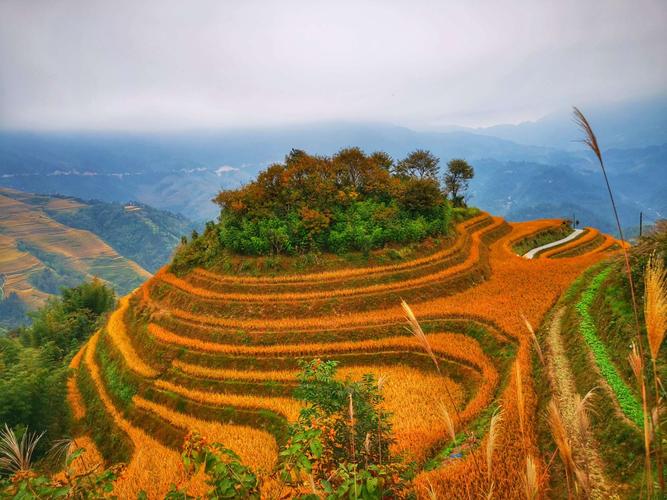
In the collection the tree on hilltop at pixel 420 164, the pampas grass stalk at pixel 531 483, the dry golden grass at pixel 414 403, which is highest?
the tree on hilltop at pixel 420 164

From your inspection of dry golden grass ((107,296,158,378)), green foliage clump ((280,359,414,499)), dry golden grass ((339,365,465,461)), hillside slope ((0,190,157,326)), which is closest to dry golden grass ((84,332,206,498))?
dry golden grass ((107,296,158,378))

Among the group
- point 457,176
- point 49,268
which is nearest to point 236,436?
point 457,176

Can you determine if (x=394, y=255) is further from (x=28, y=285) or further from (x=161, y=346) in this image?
(x=28, y=285)

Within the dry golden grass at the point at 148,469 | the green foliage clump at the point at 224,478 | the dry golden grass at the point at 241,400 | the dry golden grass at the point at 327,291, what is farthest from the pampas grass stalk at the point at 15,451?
the dry golden grass at the point at 327,291

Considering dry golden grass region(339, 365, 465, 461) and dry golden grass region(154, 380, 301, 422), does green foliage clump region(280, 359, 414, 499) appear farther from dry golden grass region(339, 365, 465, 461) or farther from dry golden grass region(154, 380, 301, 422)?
dry golden grass region(154, 380, 301, 422)

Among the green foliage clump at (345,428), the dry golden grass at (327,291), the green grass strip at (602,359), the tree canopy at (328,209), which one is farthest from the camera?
the tree canopy at (328,209)

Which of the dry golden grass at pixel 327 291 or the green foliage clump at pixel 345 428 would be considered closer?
the green foliage clump at pixel 345 428

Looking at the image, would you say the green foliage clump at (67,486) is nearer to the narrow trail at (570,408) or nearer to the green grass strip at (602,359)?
the narrow trail at (570,408)

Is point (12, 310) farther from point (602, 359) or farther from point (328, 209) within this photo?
point (602, 359)
